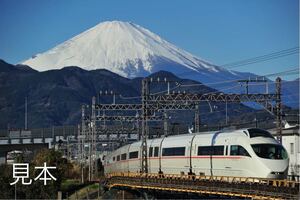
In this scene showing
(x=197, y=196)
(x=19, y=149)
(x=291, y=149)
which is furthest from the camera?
(x=19, y=149)

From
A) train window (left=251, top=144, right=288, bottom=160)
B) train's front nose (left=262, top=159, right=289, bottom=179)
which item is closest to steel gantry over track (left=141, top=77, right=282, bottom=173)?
train window (left=251, top=144, right=288, bottom=160)

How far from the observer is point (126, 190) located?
7756 centimetres

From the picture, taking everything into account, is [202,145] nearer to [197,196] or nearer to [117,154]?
[197,196]

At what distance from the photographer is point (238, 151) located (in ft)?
167

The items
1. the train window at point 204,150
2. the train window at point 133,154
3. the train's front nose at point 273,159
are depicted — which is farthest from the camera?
the train window at point 133,154

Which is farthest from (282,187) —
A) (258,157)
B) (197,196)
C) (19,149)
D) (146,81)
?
(19,149)

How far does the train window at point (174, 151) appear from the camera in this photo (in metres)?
62.2

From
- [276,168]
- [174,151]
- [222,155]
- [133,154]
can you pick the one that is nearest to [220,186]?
[276,168]

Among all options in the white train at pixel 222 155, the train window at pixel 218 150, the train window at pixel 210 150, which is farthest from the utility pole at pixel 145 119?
the train window at pixel 218 150

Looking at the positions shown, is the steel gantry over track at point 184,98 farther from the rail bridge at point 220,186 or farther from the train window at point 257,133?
the train window at point 257,133

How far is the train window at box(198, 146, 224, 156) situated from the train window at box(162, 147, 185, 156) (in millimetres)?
4132

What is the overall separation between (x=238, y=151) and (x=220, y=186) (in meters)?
4.16

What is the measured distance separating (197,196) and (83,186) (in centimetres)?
4064

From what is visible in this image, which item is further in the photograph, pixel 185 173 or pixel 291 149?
pixel 291 149
